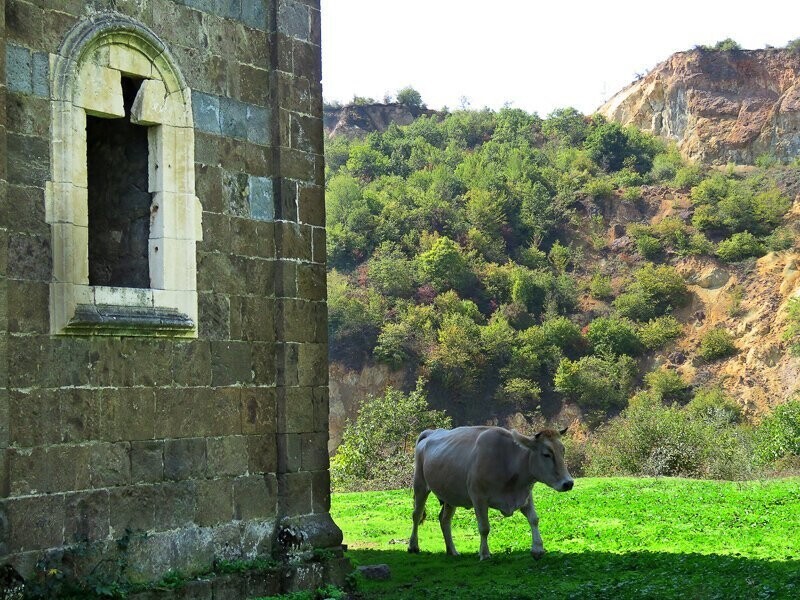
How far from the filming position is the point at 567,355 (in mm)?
53531

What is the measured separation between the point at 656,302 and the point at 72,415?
48.9 meters

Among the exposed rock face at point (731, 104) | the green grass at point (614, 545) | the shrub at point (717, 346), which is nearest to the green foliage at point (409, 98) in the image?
the exposed rock face at point (731, 104)

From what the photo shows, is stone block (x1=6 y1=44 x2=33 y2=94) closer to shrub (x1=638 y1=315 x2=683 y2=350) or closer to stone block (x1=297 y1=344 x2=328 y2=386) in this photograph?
stone block (x1=297 y1=344 x2=328 y2=386)

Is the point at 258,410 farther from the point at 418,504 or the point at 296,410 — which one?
the point at 418,504

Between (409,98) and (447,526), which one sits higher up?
(409,98)

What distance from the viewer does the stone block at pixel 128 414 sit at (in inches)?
345

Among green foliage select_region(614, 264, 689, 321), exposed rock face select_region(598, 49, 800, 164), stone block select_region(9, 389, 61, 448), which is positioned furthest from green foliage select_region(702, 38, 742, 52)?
stone block select_region(9, 389, 61, 448)

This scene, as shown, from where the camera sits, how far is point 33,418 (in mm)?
8172

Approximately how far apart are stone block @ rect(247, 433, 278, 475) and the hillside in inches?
1485

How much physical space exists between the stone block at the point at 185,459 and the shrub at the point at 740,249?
49.8 m

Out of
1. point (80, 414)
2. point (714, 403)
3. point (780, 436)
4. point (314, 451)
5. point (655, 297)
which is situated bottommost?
point (780, 436)

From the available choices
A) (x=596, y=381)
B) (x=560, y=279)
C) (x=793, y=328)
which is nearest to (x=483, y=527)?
(x=596, y=381)

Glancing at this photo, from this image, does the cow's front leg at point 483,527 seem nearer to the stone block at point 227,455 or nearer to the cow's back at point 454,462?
the cow's back at point 454,462

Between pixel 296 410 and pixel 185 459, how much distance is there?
1452 mm
